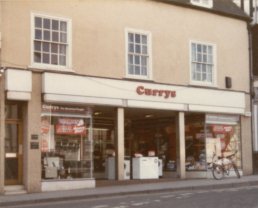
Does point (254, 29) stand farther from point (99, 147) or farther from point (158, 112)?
point (99, 147)

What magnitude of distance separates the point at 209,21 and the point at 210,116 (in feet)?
14.3

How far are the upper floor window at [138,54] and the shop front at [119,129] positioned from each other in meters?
0.64

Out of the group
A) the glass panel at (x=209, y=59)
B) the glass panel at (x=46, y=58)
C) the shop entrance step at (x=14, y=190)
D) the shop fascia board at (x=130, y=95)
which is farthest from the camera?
the glass panel at (x=209, y=59)

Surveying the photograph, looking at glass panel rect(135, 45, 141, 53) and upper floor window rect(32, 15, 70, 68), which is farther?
glass panel rect(135, 45, 141, 53)

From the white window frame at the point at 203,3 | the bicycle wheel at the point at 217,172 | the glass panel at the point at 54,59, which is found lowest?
the bicycle wheel at the point at 217,172

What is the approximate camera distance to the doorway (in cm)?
2014

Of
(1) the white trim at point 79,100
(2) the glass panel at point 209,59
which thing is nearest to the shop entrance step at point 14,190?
(1) the white trim at point 79,100

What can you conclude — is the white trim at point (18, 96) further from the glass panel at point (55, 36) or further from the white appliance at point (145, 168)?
the white appliance at point (145, 168)

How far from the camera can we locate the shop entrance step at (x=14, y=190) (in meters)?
19.5

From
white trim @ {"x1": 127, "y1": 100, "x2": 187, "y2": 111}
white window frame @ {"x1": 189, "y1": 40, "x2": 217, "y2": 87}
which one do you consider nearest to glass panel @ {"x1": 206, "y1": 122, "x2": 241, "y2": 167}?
white window frame @ {"x1": 189, "y1": 40, "x2": 217, "y2": 87}

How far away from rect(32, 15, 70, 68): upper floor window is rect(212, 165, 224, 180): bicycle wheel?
817 centimetres

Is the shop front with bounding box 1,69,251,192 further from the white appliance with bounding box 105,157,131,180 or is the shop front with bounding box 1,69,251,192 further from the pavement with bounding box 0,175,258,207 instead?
the pavement with bounding box 0,175,258,207

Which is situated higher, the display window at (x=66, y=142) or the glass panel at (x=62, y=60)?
the glass panel at (x=62, y=60)

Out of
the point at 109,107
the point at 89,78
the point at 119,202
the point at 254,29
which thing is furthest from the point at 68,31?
the point at 254,29
